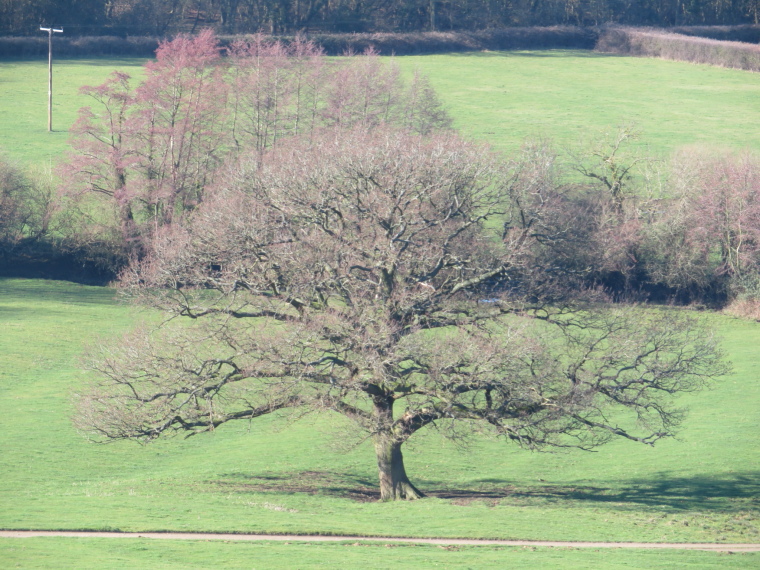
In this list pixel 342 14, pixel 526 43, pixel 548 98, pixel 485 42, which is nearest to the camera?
pixel 548 98

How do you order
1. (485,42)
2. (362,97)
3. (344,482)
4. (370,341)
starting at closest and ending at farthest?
(370,341)
(344,482)
(362,97)
(485,42)

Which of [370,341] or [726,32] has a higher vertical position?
[726,32]

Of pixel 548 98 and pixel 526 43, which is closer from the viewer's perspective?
pixel 548 98

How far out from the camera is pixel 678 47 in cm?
11569

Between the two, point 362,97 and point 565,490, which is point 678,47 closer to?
point 362,97

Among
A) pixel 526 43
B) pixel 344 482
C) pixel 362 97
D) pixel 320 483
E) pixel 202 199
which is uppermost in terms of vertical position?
pixel 526 43

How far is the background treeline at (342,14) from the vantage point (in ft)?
349

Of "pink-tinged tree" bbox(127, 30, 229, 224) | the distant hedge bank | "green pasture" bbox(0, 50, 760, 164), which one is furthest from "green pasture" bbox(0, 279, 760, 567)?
the distant hedge bank

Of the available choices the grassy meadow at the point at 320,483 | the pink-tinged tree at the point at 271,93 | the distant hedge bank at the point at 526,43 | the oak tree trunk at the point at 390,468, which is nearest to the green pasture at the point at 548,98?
the distant hedge bank at the point at 526,43

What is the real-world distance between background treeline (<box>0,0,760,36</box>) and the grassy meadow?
164 ft

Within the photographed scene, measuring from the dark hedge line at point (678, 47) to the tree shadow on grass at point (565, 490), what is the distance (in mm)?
88111

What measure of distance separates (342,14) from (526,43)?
24138mm

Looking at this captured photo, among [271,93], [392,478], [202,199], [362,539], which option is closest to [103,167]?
[202,199]

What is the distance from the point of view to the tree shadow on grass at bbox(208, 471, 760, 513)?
Result: 3212 cm
